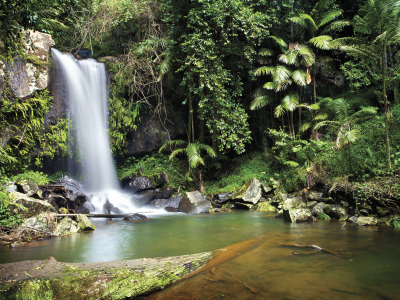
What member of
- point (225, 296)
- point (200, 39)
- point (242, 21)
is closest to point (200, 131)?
point (200, 39)

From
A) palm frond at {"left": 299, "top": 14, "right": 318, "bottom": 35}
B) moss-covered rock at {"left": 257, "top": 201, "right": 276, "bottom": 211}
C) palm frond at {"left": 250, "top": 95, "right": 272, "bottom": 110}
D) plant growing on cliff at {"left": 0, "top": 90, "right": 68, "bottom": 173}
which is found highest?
palm frond at {"left": 299, "top": 14, "right": 318, "bottom": 35}

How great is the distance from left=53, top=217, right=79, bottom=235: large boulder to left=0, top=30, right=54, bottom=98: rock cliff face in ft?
18.7

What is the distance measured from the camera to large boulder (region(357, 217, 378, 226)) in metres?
6.32

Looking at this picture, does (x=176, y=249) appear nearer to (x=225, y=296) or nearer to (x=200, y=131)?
(x=225, y=296)

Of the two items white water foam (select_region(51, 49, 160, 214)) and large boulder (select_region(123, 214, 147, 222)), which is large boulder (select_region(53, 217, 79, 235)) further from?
white water foam (select_region(51, 49, 160, 214))

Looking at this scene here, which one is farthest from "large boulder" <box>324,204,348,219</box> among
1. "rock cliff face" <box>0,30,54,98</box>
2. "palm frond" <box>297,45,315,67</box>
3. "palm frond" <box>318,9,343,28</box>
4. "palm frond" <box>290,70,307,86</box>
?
"rock cliff face" <box>0,30,54,98</box>

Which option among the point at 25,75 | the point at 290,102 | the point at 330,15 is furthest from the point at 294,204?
the point at 25,75

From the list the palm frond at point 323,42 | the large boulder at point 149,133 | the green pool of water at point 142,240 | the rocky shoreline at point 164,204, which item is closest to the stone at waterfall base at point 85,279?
the green pool of water at point 142,240

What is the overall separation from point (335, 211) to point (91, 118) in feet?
34.2

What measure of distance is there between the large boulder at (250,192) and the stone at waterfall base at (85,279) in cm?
731

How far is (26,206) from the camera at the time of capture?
6.17 meters

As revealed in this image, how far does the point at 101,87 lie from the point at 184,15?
505 cm

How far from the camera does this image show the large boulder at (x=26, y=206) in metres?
5.93

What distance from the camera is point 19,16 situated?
400 centimetres
